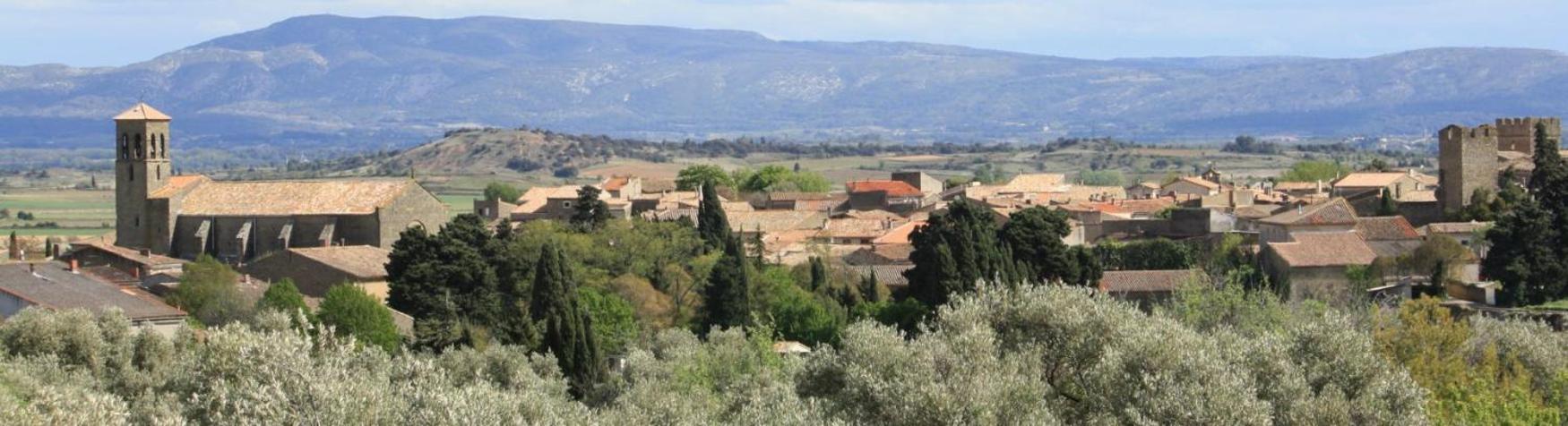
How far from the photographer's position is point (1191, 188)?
314 ft

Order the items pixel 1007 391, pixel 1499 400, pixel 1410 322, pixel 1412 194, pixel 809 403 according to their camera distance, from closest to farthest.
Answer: pixel 1007 391 < pixel 809 403 < pixel 1499 400 < pixel 1410 322 < pixel 1412 194

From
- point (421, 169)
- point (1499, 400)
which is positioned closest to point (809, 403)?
point (1499, 400)

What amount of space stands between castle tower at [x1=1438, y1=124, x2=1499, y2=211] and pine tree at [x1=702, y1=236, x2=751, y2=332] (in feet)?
77.0

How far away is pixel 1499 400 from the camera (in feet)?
111

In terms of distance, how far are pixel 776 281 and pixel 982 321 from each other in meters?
28.6

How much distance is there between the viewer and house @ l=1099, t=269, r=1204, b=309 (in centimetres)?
5672

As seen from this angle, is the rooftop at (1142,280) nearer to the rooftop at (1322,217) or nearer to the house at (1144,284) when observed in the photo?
the house at (1144,284)

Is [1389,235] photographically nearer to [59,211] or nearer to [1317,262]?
[1317,262]

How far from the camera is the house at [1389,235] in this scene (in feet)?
200

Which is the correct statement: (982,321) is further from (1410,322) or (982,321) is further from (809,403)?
(1410,322)

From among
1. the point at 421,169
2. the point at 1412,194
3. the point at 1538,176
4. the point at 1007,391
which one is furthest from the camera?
the point at 421,169

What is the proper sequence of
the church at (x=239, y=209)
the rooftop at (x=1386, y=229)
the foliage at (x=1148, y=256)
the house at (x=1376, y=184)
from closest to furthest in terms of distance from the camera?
the rooftop at (x=1386, y=229), the foliage at (x=1148, y=256), the church at (x=239, y=209), the house at (x=1376, y=184)

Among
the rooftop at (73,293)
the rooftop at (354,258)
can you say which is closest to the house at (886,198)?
the rooftop at (354,258)

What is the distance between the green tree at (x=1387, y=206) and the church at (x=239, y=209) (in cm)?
2700
